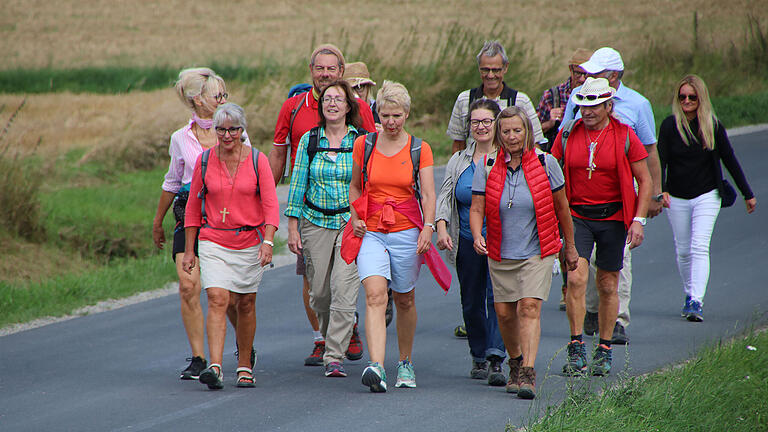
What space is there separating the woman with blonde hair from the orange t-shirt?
2777mm

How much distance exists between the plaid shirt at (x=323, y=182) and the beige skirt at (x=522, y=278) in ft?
3.84

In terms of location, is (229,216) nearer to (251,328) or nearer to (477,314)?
(251,328)

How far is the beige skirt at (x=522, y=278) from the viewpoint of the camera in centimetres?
645

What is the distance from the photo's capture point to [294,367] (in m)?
7.59

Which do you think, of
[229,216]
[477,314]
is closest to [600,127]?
[477,314]

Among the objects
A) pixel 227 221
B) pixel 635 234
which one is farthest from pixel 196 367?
pixel 635 234

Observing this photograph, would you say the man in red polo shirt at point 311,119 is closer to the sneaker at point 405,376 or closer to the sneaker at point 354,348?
the sneaker at point 354,348

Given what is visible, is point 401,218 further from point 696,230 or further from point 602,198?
point 696,230

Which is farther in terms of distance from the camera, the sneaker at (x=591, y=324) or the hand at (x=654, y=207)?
the sneaker at (x=591, y=324)

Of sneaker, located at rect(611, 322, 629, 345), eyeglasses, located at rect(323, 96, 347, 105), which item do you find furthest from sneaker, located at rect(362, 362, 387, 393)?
sneaker, located at rect(611, 322, 629, 345)

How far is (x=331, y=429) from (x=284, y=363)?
6.15 ft

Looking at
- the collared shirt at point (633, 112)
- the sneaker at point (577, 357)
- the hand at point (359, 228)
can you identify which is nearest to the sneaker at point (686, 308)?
the collared shirt at point (633, 112)

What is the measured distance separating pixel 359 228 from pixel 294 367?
4.61 ft

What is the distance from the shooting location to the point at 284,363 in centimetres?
773
